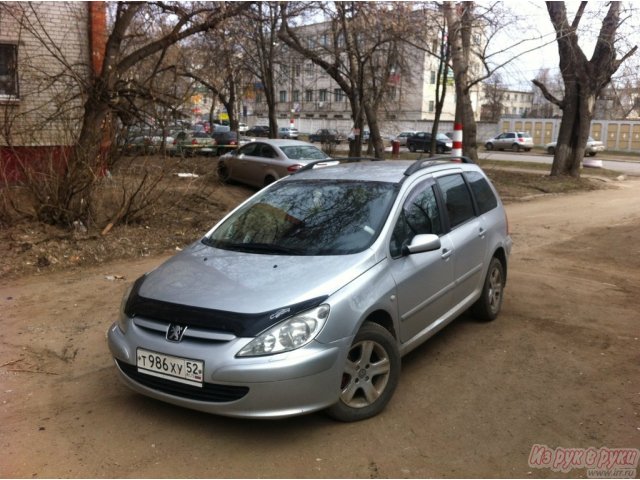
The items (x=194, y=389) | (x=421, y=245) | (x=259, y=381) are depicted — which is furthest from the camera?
(x=421, y=245)

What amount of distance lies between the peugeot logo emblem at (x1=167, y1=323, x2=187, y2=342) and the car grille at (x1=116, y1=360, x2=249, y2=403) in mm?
254

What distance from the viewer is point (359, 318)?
132 inches

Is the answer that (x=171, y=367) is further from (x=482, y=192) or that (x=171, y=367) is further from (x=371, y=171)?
(x=482, y=192)

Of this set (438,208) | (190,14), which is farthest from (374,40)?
(438,208)

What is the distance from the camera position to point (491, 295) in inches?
214

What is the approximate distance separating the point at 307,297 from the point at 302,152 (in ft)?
35.2

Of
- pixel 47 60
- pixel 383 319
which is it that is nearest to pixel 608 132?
pixel 47 60

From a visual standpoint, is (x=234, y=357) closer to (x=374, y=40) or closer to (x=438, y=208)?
(x=438, y=208)

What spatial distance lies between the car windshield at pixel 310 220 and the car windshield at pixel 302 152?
8.77 metres

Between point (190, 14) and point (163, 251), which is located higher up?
point (190, 14)

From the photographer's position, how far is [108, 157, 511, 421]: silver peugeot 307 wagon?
3.10 meters

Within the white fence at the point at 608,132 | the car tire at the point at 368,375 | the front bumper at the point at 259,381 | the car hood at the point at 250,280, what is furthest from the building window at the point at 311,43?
the white fence at the point at 608,132

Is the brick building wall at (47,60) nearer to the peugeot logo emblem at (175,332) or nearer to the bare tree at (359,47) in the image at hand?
the peugeot logo emblem at (175,332)

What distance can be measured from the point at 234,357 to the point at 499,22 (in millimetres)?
14095
